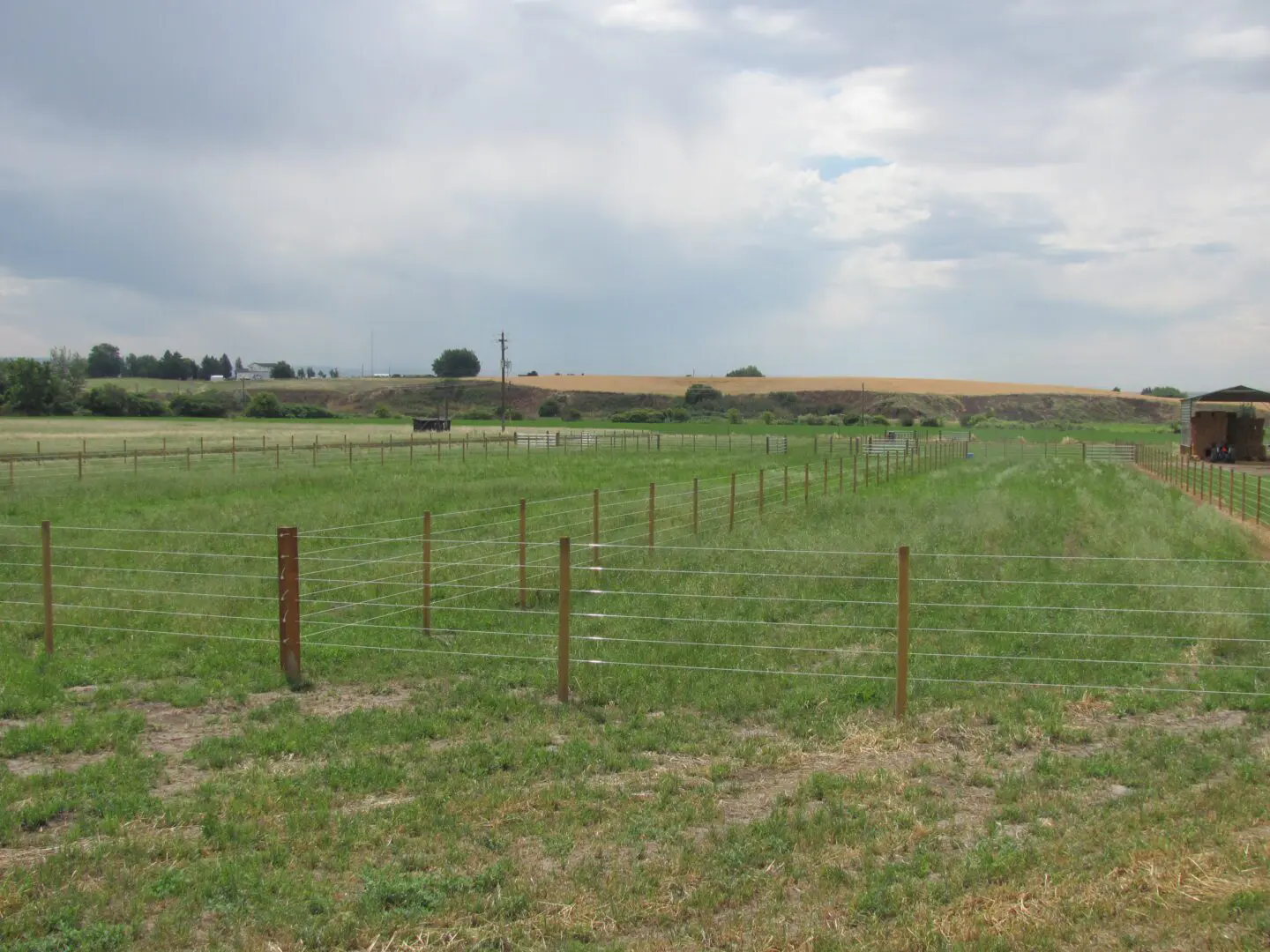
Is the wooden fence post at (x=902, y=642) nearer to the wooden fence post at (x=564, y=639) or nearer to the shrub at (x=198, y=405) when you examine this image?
the wooden fence post at (x=564, y=639)

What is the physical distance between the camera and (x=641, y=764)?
21.8 feet

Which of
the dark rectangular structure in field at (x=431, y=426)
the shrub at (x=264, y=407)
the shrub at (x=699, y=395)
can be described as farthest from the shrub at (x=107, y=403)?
the shrub at (x=699, y=395)

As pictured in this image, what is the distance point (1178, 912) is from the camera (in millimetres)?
4359

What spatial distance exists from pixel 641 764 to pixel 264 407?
124106 mm

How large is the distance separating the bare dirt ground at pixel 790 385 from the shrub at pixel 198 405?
49.3m

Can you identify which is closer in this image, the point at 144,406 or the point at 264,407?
the point at 144,406

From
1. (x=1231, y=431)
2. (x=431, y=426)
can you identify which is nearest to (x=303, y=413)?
(x=431, y=426)

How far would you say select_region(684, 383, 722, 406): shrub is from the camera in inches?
5595

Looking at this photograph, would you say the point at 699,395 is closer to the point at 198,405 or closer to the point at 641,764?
the point at 198,405

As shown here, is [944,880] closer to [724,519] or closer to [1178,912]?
[1178,912]

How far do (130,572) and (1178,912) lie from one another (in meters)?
13.5

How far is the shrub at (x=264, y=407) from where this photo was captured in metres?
120

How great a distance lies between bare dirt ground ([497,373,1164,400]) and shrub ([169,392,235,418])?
162 ft

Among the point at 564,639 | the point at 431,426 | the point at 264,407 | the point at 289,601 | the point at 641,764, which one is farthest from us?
the point at 264,407
